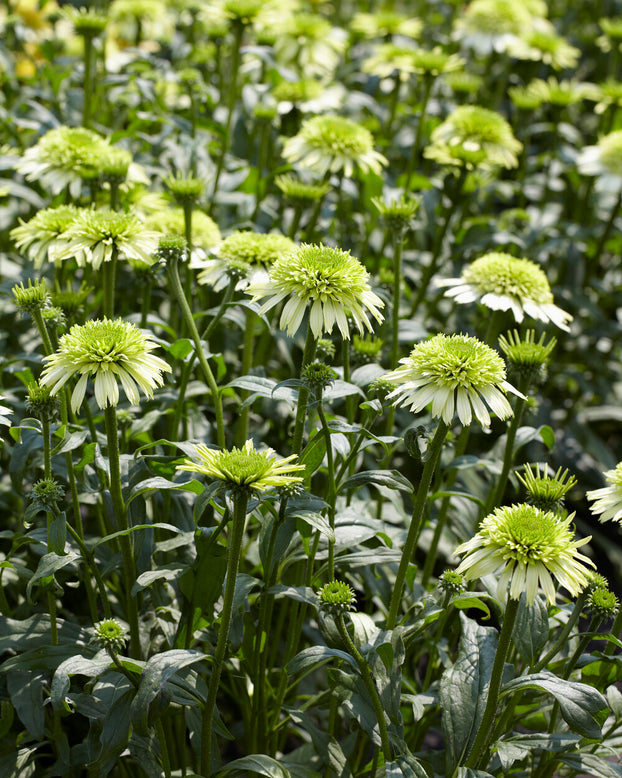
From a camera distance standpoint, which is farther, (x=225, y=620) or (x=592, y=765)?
(x=592, y=765)

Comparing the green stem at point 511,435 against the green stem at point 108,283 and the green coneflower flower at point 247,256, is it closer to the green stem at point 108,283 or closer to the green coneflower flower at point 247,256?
the green coneflower flower at point 247,256

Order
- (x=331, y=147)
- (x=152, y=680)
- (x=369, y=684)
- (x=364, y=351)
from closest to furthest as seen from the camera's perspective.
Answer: (x=152, y=680) → (x=369, y=684) → (x=364, y=351) → (x=331, y=147)

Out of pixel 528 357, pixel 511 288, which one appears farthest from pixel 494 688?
pixel 511 288

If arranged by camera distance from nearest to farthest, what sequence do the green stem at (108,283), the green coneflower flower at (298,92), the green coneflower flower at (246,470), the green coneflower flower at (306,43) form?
the green coneflower flower at (246,470)
the green stem at (108,283)
the green coneflower flower at (298,92)
the green coneflower flower at (306,43)

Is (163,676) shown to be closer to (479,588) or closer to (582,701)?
(582,701)

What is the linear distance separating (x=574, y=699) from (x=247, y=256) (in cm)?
114

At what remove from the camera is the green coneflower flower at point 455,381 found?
1.49m

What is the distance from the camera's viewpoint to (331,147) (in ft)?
8.09

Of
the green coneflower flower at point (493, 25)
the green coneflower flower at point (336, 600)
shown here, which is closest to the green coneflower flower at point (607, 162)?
the green coneflower flower at point (493, 25)

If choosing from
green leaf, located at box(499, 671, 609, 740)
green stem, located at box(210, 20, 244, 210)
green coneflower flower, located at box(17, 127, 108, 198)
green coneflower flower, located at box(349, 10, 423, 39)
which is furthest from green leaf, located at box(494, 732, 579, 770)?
green coneflower flower, located at box(349, 10, 423, 39)

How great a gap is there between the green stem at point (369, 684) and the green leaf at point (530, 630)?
30cm

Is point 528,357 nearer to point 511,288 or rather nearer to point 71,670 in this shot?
point 511,288

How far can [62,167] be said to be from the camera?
7.57ft

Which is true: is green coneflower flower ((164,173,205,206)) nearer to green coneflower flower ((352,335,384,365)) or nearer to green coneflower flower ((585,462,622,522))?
green coneflower flower ((352,335,384,365))
